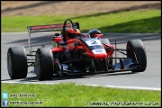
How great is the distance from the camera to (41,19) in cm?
4300

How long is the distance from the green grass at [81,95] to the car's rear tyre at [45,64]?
1102mm

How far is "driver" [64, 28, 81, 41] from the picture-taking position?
14.0 meters

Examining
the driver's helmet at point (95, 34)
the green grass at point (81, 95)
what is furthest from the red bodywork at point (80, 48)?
A: the green grass at point (81, 95)

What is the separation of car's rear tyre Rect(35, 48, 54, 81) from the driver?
1542mm

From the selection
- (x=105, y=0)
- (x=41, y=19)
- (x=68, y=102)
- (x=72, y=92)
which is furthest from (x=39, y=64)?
(x=105, y=0)

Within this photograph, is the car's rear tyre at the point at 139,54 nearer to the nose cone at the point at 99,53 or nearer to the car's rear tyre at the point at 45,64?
the nose cone at the point at 99,53

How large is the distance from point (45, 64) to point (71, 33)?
1.84 m

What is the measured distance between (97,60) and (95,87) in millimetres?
2268

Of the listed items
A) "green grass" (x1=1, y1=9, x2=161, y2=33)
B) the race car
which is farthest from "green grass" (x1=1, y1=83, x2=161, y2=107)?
"green grass" (x1=1, y1=9, x2=161, y2=33)

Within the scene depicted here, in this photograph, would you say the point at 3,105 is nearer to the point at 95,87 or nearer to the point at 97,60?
the point at 95,87

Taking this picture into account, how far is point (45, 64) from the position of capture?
12461 millimetres

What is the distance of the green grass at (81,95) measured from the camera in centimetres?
896

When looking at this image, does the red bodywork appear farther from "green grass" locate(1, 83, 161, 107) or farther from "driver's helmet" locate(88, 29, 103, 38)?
"green grass" locate(1, 83, 161, 107)

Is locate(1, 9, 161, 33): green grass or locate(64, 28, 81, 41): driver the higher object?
locate(1, 9, 161, 33): green grass
